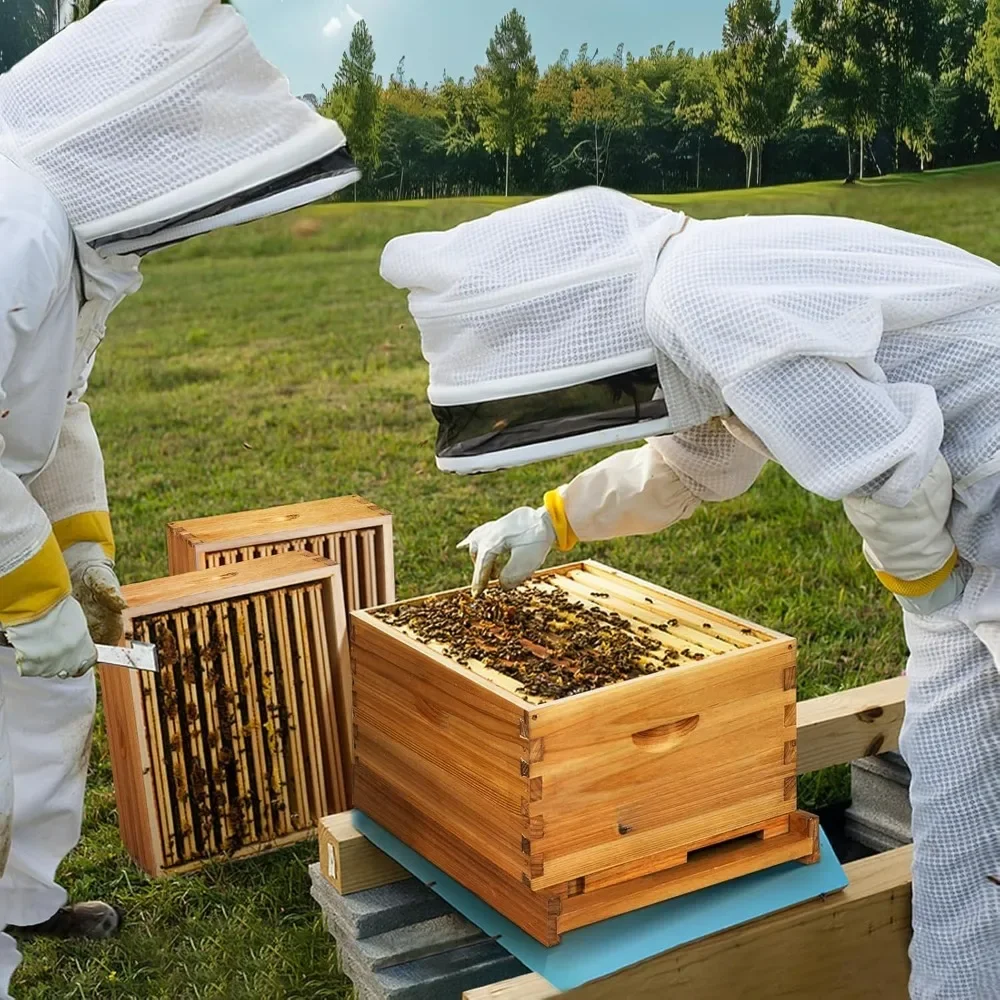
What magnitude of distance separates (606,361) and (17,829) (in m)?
1.58

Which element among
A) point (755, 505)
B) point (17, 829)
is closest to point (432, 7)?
point (755, 505)

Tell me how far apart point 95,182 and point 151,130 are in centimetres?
12

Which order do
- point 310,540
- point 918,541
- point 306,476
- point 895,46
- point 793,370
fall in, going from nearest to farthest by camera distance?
point 793,370
point 918,541
point 310,540
point 306,476
point 895,46

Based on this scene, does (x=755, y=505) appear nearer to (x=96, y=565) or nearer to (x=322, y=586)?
(x=322, y=586)

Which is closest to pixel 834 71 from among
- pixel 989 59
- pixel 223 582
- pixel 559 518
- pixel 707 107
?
pixel 707 107

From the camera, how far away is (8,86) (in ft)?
6.36

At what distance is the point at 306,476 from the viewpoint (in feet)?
21.0

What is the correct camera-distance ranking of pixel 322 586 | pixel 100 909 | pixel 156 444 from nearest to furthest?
pixel 100 909 → pixel 322 586 → pixel 156 444

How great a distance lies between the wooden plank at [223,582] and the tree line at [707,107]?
720cm

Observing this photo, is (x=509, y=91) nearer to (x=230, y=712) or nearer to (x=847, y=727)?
(x=230, y=712)

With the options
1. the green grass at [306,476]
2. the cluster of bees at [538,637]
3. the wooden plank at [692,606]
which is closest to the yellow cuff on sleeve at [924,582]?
the wooden plank at [692,606]

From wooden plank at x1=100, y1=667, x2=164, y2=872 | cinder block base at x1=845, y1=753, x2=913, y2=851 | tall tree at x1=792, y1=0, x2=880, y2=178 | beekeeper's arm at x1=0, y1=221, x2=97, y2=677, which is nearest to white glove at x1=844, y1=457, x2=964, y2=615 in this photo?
cinder block base at x1=845, y1=753, x2=913, y2=851

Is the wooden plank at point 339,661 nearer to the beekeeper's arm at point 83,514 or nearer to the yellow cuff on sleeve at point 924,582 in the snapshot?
the beekeeper's arm at point 83,514

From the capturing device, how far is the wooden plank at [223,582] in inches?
107
